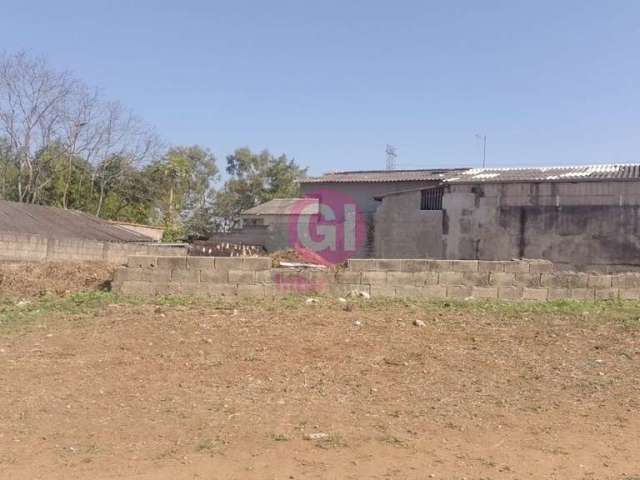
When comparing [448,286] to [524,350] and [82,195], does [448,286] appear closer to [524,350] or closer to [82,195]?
[524,350]

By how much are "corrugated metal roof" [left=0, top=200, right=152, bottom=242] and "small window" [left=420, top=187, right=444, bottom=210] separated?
9.44 meters

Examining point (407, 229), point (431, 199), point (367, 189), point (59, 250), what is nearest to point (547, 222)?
point (431, 199)

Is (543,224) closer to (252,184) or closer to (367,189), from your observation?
(367,189)

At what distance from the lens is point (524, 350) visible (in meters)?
5.80

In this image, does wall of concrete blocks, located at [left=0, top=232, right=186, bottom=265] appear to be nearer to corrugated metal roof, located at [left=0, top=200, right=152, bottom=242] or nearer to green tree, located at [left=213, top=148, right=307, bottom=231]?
corrugated metal roof, located at [left=0, top=200, right=152, bottom=242]

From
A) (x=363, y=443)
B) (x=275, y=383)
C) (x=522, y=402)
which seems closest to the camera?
(x=363, y=443)

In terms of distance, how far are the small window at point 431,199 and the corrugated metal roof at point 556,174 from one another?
55 cm

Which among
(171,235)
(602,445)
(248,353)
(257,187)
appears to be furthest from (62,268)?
(257,187)

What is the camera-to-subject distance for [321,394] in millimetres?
4766

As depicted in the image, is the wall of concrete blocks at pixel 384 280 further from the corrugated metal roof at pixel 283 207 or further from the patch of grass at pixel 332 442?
the corrugated metal roof at pixel 283 207

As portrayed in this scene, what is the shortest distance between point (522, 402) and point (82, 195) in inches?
1079

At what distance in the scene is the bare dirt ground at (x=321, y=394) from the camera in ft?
12.1

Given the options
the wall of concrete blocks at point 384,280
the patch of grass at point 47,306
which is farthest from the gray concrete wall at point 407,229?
the patch of grass at point 47,306

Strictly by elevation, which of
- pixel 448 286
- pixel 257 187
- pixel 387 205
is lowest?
pixel 448 286
